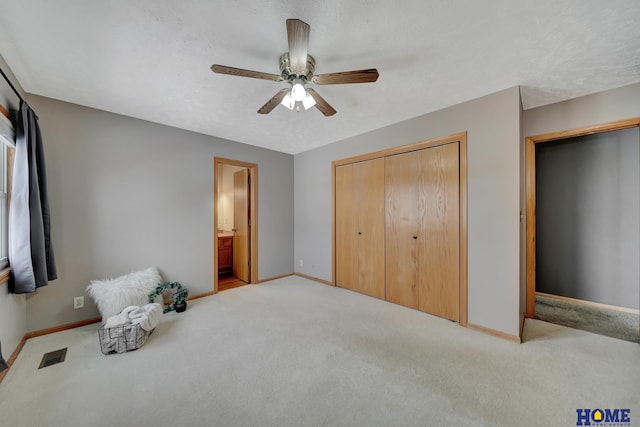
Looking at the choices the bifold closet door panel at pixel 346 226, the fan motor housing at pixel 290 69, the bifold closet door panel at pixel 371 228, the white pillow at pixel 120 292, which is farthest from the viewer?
the bifold closet door panel at pixel 346 226

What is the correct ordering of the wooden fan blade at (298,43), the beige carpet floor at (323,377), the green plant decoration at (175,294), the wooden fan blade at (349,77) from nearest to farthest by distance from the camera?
the wooden fan blade at (298,43) → the beige carpet floor at (323,377) → the wooden fan blade at (349,77) → the green plant decoration at (175,294)

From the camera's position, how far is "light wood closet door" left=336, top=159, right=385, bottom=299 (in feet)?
11.4

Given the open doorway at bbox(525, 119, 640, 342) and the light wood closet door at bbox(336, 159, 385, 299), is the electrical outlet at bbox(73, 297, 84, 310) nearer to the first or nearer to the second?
the light wood closet door at bbox(336, 159, 385, 299)

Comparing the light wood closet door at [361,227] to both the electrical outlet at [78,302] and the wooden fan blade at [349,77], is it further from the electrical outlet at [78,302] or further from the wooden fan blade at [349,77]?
the electrical outlet at [78,302]

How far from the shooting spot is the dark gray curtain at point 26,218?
2.03 meters

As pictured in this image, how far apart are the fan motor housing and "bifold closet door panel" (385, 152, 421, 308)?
1.83 metres

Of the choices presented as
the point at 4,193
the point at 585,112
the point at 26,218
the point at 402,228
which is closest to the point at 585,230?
the point at 585,112

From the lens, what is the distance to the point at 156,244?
3.15 m

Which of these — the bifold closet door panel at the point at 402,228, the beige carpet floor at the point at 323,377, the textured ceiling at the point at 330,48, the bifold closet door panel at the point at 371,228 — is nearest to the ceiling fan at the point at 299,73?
the textured ceiling at the point at 330,48

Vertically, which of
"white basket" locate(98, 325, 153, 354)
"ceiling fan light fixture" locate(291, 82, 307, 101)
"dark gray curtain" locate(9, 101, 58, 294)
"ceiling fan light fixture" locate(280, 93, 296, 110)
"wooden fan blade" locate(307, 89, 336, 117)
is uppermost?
Answer: "wooden fan blade" locate(307, 89, 336, 117)

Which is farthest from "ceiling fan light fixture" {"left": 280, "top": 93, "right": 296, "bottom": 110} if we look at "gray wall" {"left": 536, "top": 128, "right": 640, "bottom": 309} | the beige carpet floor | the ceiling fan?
"gray wall" {"left": 536, "top": 128, "right": 640, "bottom": 309}

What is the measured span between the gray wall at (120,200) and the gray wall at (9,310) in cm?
24

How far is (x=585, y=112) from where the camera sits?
246cm

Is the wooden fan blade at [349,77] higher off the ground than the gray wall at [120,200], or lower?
higher
